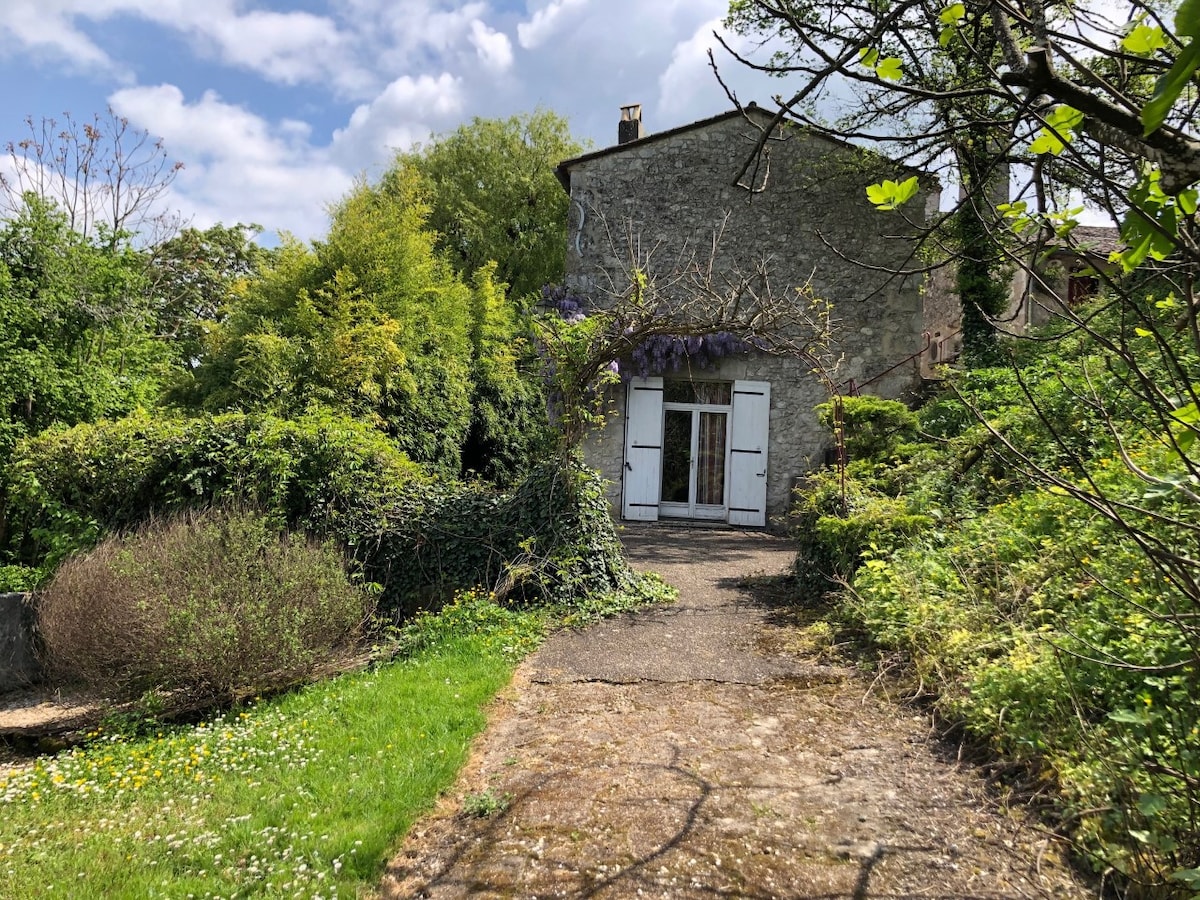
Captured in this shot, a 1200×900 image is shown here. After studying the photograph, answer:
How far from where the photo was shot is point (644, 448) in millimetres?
12180

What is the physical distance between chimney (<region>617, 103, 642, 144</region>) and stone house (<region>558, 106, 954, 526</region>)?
49.4 inches

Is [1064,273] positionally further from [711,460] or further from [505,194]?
[505,194]

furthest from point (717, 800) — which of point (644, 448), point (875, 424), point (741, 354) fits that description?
point (741, 354)

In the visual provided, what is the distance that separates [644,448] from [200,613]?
7810 millimetres

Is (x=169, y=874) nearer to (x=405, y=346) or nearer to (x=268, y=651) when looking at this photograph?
(x=268, y=651)

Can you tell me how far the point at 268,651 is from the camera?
18.4 feet

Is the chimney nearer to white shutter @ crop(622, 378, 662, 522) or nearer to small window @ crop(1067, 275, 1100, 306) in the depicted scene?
white shutter @ crop(622, 378, 662, 522)

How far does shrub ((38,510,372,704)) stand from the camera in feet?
17.8

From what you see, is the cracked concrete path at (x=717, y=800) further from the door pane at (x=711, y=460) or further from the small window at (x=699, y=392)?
the small window at (x=699, y=392)

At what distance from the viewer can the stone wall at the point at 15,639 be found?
7215 millimetres

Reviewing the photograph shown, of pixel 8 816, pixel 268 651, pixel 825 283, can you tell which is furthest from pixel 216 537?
pixel 825 283

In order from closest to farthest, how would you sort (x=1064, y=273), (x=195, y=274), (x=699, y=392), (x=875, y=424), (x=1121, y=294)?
(x=1121, y=294) < (x=875, y=424) < (x=699, y=392) < (x=1064, y=273) < (x=195, y=274)

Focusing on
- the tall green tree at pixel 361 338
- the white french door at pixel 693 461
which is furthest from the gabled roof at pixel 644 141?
the white french door at pixel 693 461

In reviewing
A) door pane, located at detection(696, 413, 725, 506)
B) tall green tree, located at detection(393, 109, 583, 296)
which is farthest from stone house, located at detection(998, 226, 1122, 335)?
tall green tree, located at detection(393, 109, 583, 296)
